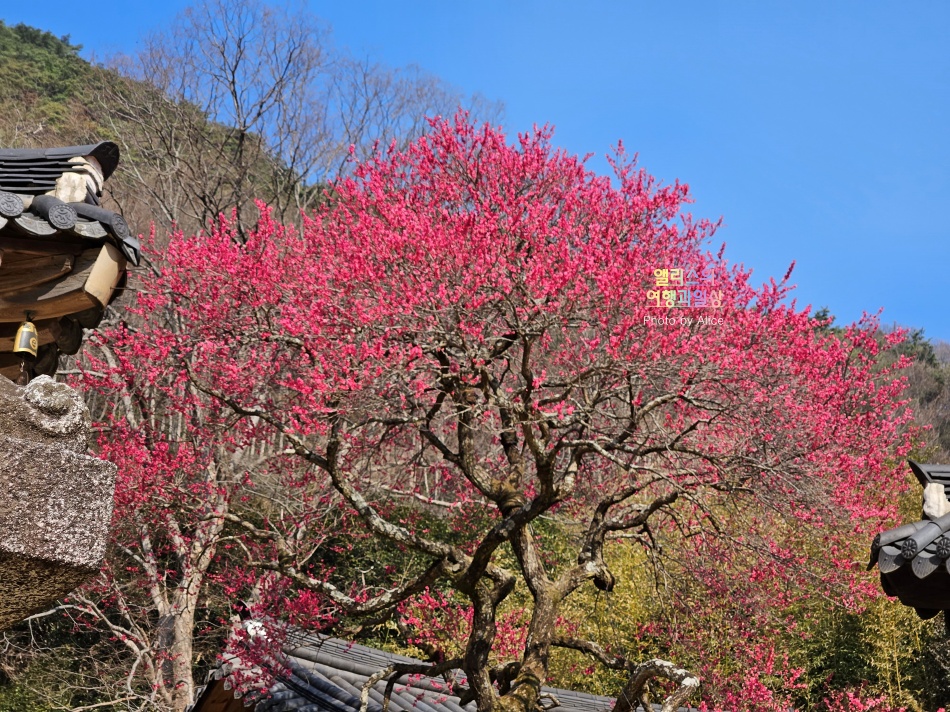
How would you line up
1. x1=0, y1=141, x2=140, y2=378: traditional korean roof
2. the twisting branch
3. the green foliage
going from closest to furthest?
x1=0, y1=141, x2=140, y2=378: traditional korean roof → the twisting branch → the green foliage

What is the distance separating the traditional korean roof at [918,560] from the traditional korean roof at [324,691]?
14.9 ft

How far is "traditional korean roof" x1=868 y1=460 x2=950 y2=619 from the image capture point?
3580 millimetres

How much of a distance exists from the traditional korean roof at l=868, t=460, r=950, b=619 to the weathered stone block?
3.15 meters

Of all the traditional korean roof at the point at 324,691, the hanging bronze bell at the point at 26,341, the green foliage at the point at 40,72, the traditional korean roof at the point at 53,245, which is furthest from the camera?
the green foliage at the point at 40,72

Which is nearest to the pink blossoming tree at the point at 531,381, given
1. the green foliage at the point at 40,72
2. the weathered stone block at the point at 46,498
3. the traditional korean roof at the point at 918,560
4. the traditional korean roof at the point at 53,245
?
the traditional korean roof at the point at 918,560

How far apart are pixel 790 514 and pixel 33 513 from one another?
25.6 feet

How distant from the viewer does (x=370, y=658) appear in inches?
400

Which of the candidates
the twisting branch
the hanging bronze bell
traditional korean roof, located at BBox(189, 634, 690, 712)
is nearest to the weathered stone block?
the hanging bronze bell

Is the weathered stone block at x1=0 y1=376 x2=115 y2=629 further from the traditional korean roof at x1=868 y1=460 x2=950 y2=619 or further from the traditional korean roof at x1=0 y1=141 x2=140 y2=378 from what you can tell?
the traditional korean roof at x1=868 y1=460 x2=950 y2=619

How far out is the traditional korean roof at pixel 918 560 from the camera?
358 centimetres

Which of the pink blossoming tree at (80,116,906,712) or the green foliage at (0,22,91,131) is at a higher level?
the green foliage at (0,22,91,131)

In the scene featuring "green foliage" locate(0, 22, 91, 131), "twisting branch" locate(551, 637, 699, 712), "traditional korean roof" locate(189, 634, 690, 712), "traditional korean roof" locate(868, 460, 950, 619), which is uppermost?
"green foliage" locate(0, 22, 91, 131)

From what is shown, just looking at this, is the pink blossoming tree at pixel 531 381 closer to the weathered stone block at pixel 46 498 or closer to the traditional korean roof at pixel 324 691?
the traditional korean roof at pixel 324 691

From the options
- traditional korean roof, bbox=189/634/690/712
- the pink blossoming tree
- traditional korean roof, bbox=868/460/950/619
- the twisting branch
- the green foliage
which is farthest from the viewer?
the green foliage
